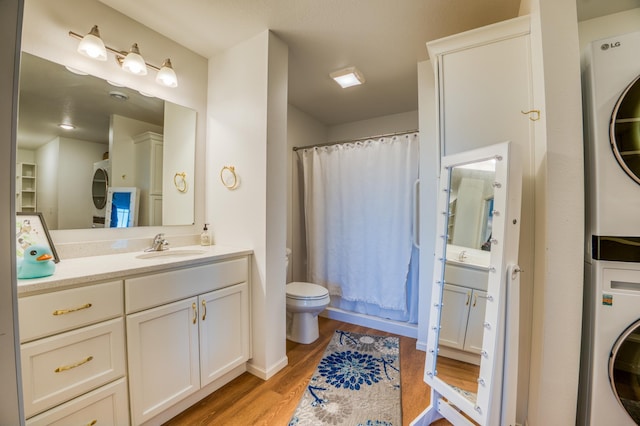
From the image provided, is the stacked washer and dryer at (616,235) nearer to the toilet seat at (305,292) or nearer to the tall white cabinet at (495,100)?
the tall white cabinet at (495,100)

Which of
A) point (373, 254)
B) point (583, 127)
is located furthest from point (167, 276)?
point (583, 127)

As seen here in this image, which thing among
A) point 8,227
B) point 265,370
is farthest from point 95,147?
point 265,370

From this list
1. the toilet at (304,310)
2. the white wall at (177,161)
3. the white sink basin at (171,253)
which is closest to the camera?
the white sink basin at (171,253)

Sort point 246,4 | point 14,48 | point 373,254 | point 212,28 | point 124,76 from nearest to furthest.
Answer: point 14,48
point 246,4
point 124,76
point 212,28
point 373,254

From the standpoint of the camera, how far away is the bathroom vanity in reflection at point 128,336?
984 millimetres

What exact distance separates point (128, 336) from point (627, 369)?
218 centimetres

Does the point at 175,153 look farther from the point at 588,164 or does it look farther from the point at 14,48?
the point at 588,164

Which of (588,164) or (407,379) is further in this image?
(407,379)

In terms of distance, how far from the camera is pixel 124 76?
64.6 inches

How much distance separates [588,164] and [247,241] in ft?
6.30

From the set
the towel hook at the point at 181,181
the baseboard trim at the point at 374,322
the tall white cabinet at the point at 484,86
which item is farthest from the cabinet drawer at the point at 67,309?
the baseboard trim at the point at 374,322

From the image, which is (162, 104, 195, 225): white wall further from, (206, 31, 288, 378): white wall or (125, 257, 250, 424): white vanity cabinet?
(125, 257, 250, 424): white vanity cabinet

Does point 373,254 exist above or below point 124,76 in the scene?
below

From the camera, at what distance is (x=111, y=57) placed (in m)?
1.58
